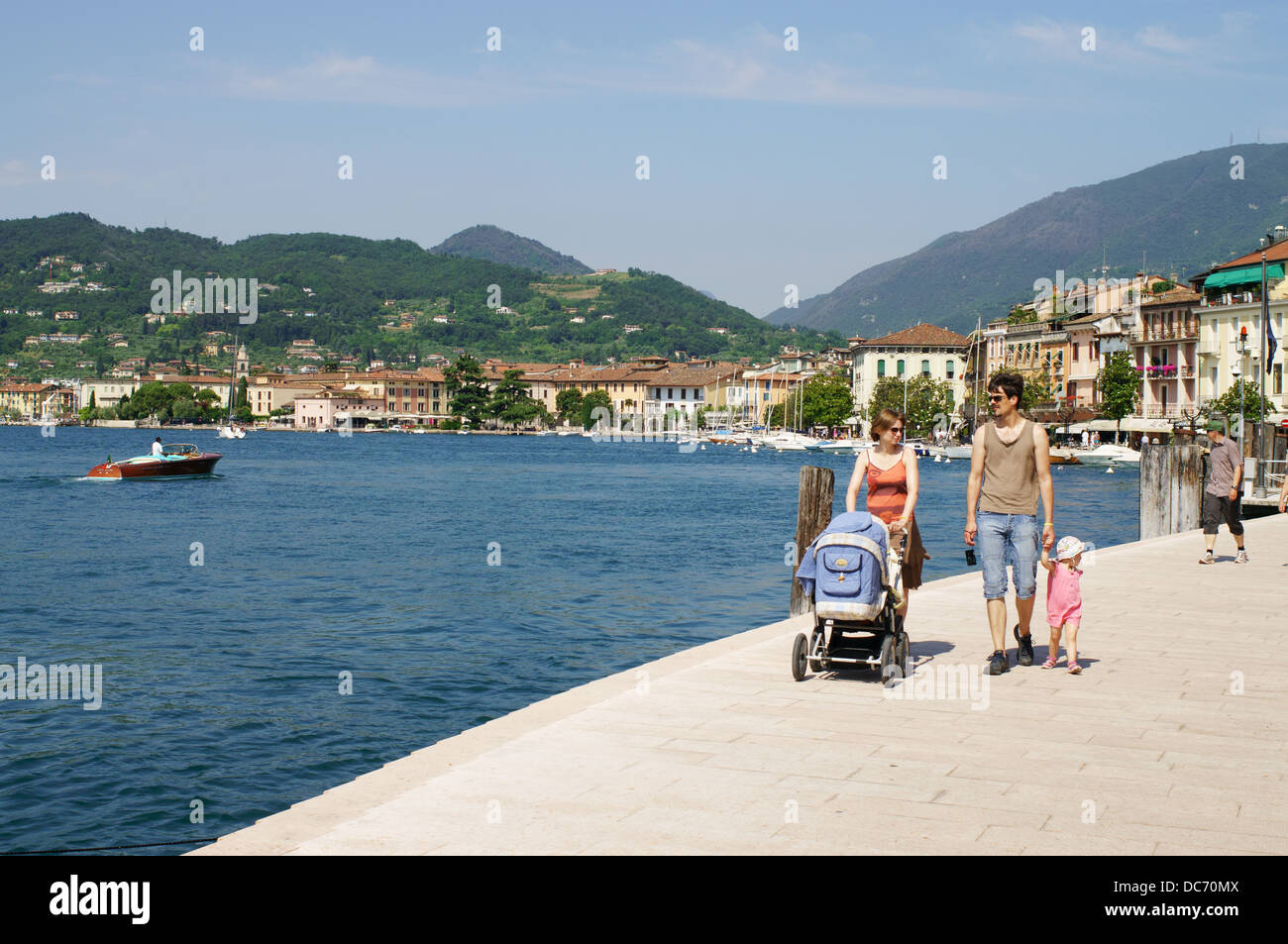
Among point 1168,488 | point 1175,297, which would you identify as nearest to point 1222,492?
point 1168,488

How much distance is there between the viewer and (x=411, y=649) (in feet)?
55.8

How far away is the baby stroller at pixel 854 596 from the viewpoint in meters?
8.77

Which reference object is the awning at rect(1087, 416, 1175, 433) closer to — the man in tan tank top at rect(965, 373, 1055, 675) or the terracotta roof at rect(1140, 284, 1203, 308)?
the terracotta roof at rect(1140, 284, 1203, 308)

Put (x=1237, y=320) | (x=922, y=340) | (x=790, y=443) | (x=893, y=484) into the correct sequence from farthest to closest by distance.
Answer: (x=922, y=340)
(x=790, y=443)
(x=1237, y=320)
(x=893, y=484)

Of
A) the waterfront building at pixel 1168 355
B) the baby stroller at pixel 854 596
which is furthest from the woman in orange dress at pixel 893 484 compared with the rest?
the waterfront building at pixel 1168 355

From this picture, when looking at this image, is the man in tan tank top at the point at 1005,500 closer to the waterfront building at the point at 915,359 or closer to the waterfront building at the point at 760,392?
the waterfront building at the point at 915,359

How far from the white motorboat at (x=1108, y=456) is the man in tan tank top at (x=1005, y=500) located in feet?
269

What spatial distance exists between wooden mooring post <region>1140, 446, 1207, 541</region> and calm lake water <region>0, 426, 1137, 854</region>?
4454 millimetres

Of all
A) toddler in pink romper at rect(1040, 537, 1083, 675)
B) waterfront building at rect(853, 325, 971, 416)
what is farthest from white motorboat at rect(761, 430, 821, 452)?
toddler in pink romper at rect(1040, 537, 1083, 675)

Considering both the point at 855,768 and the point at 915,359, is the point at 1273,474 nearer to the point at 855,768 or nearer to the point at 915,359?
the point at 855,768

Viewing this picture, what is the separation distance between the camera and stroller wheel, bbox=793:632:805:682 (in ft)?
29.6

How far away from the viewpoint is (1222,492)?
57.7ft

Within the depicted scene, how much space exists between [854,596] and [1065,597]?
1.83 meters

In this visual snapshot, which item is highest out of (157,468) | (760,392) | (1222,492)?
(760,392)
